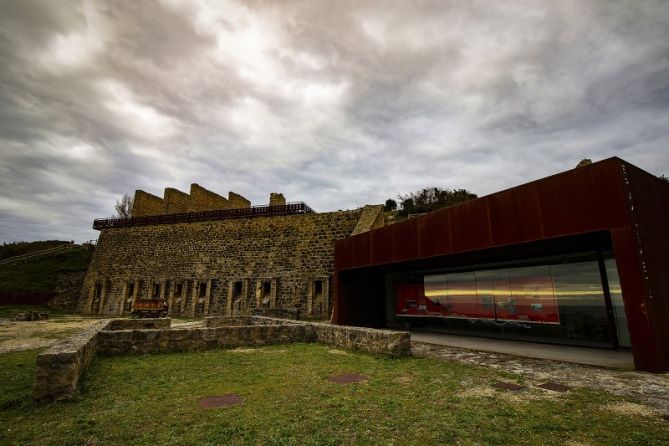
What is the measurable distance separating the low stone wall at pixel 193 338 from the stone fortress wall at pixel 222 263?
7228mm

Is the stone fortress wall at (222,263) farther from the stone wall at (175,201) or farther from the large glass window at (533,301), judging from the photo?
the large glass window at (533,301)

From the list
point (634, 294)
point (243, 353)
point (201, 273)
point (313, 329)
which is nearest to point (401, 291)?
point (313, 329)

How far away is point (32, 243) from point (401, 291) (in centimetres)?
4975

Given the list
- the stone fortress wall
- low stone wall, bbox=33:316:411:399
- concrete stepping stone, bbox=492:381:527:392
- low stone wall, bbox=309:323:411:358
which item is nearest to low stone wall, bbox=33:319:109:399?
low stone wall, bbox=33:316:411:399

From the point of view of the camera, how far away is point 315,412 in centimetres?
460

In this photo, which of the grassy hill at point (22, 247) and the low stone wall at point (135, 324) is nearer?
the low stone wall at point (135, 324)

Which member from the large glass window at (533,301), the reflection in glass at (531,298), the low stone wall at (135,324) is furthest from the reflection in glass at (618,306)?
the low stone wall at (135,324)

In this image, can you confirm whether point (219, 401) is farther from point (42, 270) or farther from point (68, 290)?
point (42, 270)

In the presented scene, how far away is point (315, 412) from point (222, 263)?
22.6 metres

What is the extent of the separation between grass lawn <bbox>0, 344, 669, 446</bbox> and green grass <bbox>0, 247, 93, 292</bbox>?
30.9m

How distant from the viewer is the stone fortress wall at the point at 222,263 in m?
22.1

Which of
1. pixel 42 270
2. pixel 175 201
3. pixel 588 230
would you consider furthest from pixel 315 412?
pixel 42 270

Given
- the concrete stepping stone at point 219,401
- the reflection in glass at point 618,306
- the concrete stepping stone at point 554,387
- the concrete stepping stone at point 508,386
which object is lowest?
the concrete stepping stone at point 219,401

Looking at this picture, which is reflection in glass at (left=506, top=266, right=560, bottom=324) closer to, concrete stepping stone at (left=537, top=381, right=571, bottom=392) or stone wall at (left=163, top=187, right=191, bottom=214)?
concrete stepping stone at (left=537, top=381, right=571, bottom=392)
